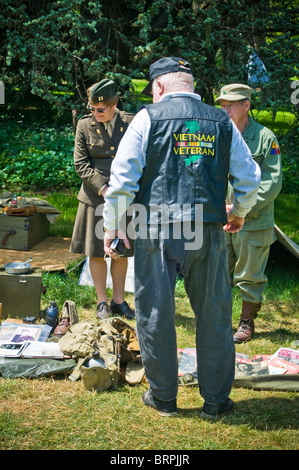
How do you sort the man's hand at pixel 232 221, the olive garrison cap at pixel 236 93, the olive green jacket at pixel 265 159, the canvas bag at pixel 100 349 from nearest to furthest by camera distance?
the man's hand at pixel 232 221 → the canvas bag at pixel 100 349 → the olive garrison cap at pixel 236 93 → the olive green jacket at pixel 265 159

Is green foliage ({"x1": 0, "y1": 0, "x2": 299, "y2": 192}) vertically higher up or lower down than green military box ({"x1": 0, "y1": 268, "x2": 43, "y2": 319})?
higher up

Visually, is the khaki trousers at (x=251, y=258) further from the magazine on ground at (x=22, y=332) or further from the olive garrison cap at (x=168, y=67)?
the olive garrison cap at (x=168, y=67)

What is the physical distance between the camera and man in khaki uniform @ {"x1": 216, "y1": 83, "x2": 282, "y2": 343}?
4750mm

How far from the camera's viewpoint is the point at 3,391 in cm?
388

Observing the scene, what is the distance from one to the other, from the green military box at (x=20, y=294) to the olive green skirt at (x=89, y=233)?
0.50 m

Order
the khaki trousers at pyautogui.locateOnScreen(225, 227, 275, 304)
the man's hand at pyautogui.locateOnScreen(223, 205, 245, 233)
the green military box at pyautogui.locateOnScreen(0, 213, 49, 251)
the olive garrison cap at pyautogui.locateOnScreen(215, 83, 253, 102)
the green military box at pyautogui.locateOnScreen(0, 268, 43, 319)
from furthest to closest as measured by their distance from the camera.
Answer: the green military box at pyautogui.locateOnScreen(0, 213, 49, 251) → the green military box at pyautogui.locateOnScreen(0, 268, 43, 319) → the khaki trousers at pyautogui.locateOnScreen(225, 227, 275, 304) → the olive garrison cap at pyautogui.locateOnScreen(215, 83, 253, 102) → the man's hand at pyautogui.locateOnScreen(223, 205, 245, 233)

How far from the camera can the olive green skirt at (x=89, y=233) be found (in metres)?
5.25

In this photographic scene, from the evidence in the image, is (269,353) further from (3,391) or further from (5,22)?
(5,22)

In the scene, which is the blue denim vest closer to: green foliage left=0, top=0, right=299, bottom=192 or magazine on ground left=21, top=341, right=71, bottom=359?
magazine on ground left=21, top=341, right=71, bottom=359

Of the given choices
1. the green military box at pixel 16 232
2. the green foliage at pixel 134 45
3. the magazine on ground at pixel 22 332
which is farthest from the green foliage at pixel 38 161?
the magazine on ground at pixel 22 332

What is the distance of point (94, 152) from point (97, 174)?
236mm

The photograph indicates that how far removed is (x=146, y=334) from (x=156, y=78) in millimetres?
1533

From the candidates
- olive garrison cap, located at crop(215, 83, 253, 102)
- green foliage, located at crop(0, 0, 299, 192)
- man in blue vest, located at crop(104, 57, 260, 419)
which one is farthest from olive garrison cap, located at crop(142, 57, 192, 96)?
green foliage, located at crop(0, 0, 299, 192)
